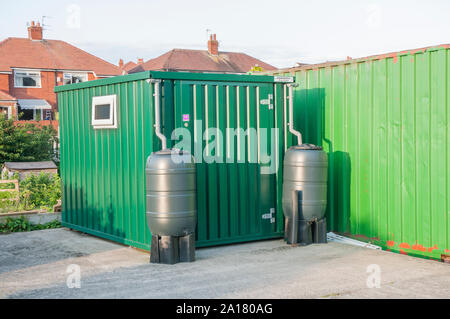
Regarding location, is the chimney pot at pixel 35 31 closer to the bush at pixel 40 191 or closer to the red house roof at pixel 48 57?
the red house roof at pixel 48 57

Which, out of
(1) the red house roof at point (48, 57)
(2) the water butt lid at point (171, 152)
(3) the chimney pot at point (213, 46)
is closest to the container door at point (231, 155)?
(2) the water butt lid at point (171, 152)

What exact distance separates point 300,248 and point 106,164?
131 inches

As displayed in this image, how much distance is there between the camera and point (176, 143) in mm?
7848

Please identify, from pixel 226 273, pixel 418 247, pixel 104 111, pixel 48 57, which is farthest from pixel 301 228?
pixel 48 57

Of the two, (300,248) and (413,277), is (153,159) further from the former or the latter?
(413,277)

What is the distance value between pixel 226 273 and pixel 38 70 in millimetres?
35416

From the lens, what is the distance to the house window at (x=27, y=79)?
3844 centimetres

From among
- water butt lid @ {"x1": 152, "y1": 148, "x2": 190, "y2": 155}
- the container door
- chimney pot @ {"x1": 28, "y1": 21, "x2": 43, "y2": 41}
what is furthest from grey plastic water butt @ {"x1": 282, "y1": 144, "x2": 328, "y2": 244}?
chimney pot @ {"x1": 28, "y1": 21, "x2": 43, "y2": 41}

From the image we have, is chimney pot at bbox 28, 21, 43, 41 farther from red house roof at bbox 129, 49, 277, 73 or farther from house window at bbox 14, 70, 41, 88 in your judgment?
red house roof at bbox 129, 49, 277, 73

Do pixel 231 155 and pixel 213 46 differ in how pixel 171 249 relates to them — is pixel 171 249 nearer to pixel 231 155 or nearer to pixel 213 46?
pixel 231 155

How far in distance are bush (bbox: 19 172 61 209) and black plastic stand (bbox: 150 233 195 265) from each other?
505 cm

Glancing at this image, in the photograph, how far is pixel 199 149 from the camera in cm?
809

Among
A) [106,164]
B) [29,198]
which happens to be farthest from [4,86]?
[106,164]

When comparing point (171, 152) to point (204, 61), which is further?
point (204, 61)
